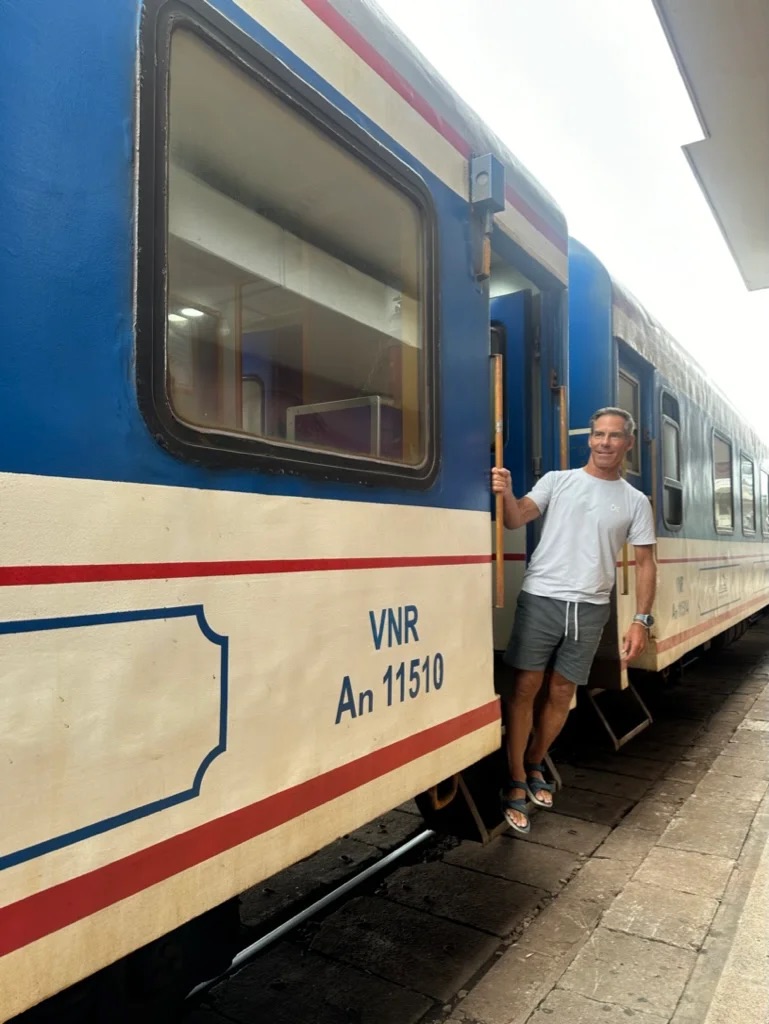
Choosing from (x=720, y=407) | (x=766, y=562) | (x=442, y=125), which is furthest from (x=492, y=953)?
(x=766, y=562)

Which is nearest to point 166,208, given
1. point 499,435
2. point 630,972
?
point 499,435

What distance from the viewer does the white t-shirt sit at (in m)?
3.24

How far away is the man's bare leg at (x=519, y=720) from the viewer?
3.23 metres

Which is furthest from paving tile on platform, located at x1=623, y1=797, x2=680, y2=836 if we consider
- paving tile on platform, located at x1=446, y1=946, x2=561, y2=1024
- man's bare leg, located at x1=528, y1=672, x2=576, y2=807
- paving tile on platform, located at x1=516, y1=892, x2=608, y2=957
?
paving tile on platform, located at x1=446, y1=946, x2=561, y2=1024

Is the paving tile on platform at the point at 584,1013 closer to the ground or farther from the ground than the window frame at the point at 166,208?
closer to the ground

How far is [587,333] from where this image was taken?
172 inches

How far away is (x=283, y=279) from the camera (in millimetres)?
1951

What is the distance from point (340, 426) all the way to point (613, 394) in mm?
2667

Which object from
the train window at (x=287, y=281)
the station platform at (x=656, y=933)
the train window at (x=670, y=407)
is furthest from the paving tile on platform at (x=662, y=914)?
the train window at (x=670, y=407)

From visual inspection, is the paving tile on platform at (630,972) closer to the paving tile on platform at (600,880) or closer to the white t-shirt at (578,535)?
the paving tile on platform at (600,880)

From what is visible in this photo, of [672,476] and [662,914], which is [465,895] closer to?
[662,914]

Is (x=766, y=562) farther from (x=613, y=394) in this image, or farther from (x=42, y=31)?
(x=42, y=31)

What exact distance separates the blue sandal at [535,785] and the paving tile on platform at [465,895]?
0.42m

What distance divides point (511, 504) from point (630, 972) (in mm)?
1712
